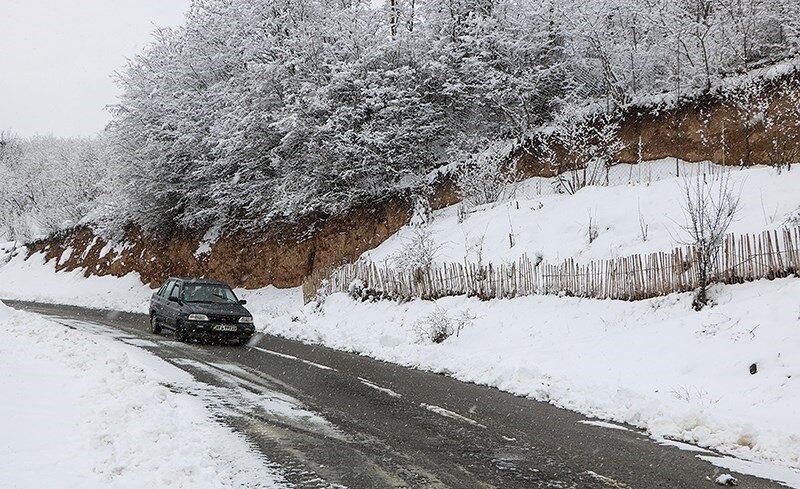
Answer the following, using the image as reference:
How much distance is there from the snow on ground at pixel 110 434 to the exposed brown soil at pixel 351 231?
17175mm

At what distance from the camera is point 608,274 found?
13148 mm

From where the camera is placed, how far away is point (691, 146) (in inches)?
815

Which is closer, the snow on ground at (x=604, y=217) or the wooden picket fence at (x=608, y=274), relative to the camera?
the wooden picket fence at (x=608, y=274)

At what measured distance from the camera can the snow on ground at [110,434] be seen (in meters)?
4.93

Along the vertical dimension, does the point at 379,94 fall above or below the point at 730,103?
above

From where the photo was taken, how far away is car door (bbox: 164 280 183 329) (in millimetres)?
16516

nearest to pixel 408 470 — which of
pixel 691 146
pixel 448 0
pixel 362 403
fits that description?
pixel 362 403

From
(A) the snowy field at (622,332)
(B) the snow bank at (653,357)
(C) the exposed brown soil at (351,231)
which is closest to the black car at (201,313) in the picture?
(A) the snowy field at (622,332)

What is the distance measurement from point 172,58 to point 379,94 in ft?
51.8

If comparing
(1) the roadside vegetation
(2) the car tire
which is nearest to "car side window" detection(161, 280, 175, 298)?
(2) the car tire

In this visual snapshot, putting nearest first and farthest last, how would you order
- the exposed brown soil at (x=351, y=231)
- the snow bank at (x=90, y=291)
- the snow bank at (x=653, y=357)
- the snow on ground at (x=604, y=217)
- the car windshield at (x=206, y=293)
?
the snow bank at (x=653, y=357)
the snow on ground at (x=604, y=217)
the car windshield at (x=206, y=293)
the exposed brown soil at (x=351, y=231)
the snow bank at (x=90, y=291)

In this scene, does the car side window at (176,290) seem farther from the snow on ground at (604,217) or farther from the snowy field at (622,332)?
the snow on ground at (604,217)

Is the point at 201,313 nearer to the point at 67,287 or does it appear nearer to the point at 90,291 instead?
the point at 90,291

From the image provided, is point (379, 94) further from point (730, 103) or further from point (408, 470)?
point (408, 470)
